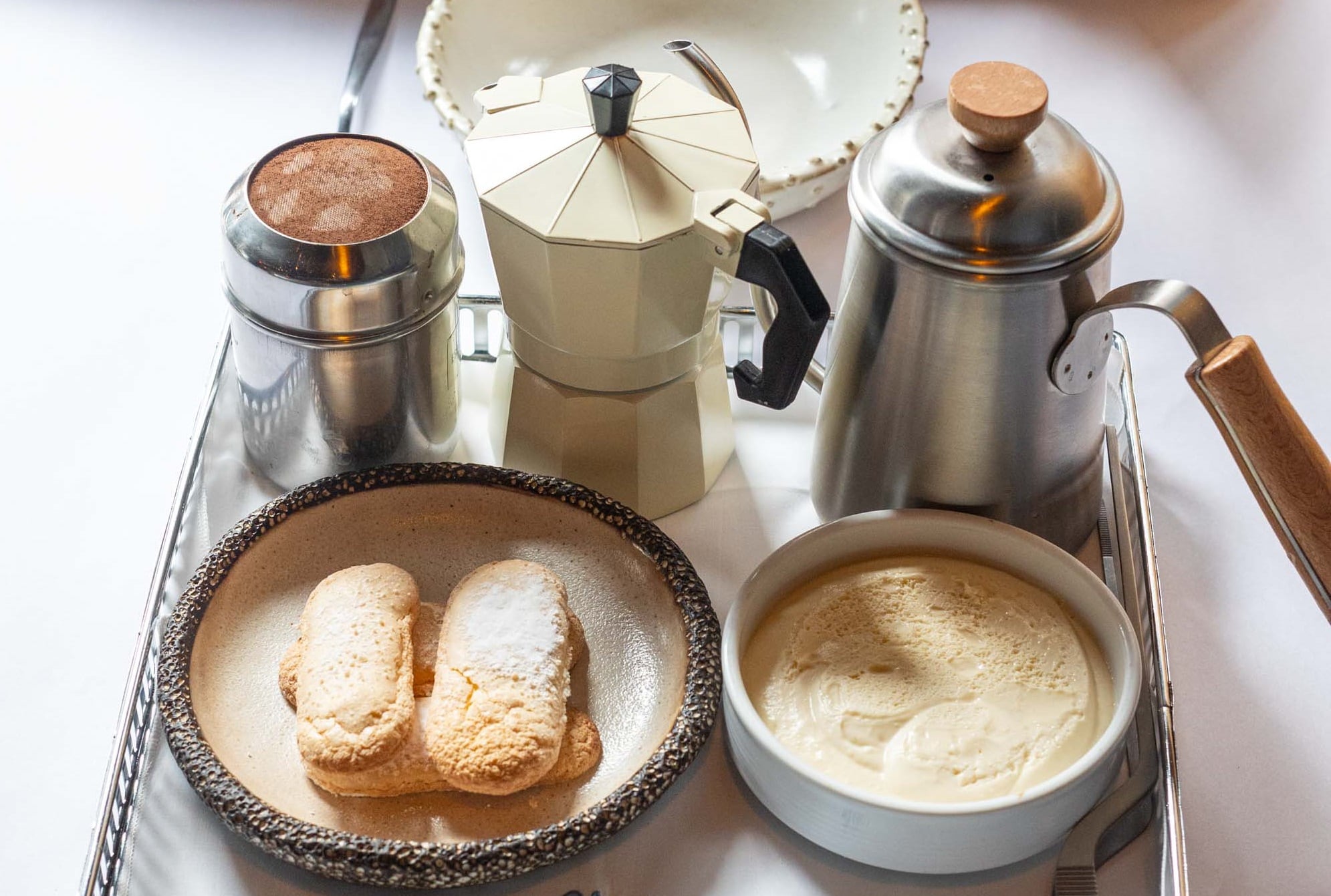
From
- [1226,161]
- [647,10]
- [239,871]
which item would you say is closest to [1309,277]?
[1226,161]

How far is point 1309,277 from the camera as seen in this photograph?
0.79m

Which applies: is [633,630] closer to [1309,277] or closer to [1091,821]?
[1091,821]

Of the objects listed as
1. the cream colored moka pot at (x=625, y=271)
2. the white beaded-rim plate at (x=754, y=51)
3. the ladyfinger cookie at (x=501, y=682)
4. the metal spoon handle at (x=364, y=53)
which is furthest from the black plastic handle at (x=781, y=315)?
the metal spoon handle at (x=364, y=53)

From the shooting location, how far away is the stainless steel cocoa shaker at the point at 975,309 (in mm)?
468

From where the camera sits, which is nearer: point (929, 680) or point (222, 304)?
point (929, 680)

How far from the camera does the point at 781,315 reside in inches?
20.2

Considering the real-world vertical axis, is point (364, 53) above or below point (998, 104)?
below

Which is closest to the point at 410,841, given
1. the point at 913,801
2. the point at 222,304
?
the point at 913,801

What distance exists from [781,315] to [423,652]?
193mm

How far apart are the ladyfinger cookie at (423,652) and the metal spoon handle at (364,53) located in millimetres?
445

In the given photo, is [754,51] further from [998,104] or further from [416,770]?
[416,770]

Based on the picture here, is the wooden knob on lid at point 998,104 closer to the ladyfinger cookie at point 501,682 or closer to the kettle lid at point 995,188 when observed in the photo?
the kettle lid at point 995,188

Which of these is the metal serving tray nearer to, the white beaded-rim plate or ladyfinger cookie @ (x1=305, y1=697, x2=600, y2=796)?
ladyfinger cookie @ (x1=305, y1=697, x2=600, y2=796)

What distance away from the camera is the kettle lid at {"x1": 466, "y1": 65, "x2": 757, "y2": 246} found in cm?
50
